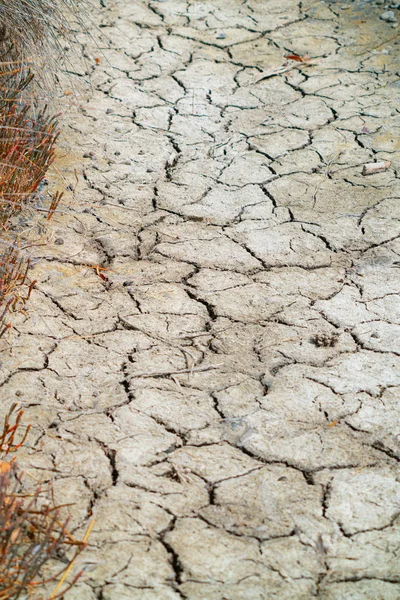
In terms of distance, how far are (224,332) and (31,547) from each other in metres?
1.41

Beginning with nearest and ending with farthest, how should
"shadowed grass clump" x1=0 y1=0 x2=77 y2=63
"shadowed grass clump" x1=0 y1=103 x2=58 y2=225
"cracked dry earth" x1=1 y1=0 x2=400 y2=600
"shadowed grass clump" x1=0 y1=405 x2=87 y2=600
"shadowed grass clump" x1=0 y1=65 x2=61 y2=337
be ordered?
"shadowed grass clump" x1=0 y1=405 x2=87 y2=600 → "cracked dry earth" x1=1 y1=0 x2=400 y2=600 → "shadowed grass clump" x1=0 y1=65 x2=61 y2=337 → "shadowed grass clump" x1=0 y1=103 x2=58 y2=225 → "shadowed grass clump" x1=0 y1=0 x2=77 y2=63

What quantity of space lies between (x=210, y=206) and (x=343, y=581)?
233cm

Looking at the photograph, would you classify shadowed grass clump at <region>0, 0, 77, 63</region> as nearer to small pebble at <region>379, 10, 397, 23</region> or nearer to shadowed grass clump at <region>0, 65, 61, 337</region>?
shadowed grass clump at <region>0, 65, 61, 337</region>

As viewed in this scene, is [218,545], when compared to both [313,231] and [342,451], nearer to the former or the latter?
[342,451]

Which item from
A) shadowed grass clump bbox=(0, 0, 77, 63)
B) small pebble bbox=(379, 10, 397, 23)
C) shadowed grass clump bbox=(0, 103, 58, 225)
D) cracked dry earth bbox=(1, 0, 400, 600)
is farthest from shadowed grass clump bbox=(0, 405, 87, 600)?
small pebble bbox=(379, 10, 397, 23)

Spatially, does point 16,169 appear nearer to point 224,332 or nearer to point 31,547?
point 224,332

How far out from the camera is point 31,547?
2.03m

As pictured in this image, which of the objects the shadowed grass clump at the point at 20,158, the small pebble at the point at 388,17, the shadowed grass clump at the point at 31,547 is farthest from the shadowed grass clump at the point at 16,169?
the small pebble at the point at 388,17

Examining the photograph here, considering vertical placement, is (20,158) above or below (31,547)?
above

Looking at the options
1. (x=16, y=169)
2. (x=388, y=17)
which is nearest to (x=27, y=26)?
(x=16, y=169)

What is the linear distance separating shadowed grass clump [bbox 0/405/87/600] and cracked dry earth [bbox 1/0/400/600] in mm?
71

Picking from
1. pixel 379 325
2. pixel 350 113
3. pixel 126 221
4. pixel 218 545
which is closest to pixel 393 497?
pixel 218 545

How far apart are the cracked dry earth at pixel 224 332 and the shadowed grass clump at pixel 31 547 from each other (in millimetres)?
71

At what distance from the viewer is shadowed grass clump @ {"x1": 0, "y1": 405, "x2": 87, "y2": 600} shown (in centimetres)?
202
